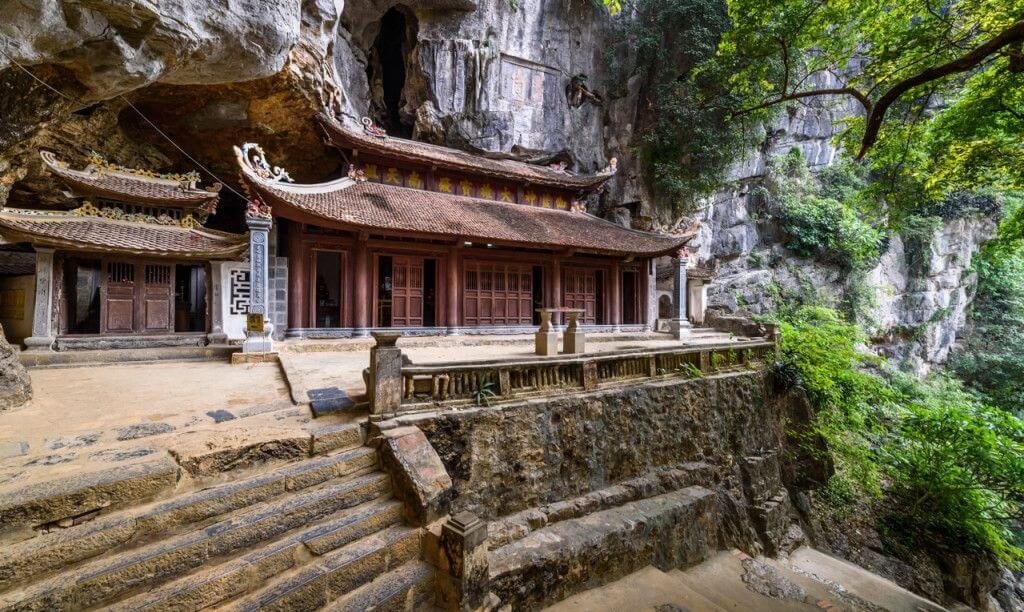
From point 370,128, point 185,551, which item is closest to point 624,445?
point 185,551

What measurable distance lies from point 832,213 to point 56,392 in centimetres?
2930

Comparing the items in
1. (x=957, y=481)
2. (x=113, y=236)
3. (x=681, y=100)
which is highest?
(x=681, y=100)

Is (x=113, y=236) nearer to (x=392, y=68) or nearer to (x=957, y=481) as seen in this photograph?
(x=392, y=68)

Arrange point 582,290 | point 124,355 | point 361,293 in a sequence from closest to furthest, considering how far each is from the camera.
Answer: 1. point 124,355
2. point 361,293
3. point 582,290

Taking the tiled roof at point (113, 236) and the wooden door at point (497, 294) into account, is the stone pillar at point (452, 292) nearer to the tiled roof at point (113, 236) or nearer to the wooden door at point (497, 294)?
the wooden door at point (497, 294)

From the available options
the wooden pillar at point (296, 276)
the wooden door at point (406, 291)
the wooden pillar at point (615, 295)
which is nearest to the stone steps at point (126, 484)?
the wooden pillar at point (296, 276)

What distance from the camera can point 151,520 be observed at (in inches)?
114

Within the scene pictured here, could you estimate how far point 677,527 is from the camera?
19.0ft

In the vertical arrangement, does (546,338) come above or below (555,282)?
below

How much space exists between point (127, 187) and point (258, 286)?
4509 millimetres

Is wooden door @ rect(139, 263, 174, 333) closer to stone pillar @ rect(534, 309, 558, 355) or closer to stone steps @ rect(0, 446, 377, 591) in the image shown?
stone steps @ rect(0, 446, 377, 591)

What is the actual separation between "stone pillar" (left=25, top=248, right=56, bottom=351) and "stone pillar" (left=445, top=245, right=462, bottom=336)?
909 centimetres

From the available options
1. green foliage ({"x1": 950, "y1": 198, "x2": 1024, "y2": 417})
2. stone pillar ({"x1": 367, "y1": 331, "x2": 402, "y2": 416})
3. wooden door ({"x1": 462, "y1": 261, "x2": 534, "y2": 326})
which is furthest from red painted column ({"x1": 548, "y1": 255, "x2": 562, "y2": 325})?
green foliage ({"x1": 950, "y1": 198, "x2": 1024, "y2": 417})

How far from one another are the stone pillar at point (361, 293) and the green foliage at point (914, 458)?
11.2 metres
